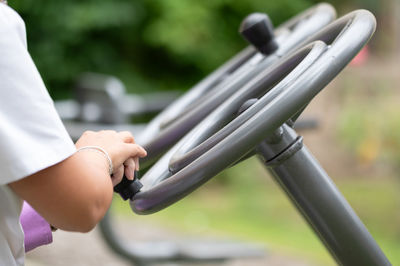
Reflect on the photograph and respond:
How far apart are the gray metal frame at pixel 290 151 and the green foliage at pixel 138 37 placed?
5.46m

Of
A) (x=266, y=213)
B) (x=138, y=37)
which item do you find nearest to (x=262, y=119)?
(x=266, y=213)

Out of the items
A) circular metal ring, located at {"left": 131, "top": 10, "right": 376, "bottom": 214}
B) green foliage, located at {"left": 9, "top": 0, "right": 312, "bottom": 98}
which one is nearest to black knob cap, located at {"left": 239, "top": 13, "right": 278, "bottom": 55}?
circular metal ring, located at {"left": 131, "top": 10, "right": 376, "bottom": 214}

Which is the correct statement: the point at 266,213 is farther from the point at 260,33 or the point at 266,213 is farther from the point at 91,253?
the point at 260,33

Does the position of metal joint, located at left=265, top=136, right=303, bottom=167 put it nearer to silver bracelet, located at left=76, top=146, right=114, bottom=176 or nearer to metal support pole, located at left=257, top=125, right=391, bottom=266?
metal support pole, located at left=257, top=125, right=391, bottom=266

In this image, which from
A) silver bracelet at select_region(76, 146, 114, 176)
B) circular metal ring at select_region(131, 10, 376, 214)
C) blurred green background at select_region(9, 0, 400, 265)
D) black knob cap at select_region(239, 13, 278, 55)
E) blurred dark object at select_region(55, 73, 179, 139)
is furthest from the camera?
blurred green background at select_region(9, 0, 400, 265)

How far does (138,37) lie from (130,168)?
6.09 metres

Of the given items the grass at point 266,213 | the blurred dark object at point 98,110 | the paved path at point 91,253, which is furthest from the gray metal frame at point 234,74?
the grass at point 266,213

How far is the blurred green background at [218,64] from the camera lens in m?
4.98

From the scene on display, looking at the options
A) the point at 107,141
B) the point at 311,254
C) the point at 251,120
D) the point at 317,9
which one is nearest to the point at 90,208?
the point at 107,141

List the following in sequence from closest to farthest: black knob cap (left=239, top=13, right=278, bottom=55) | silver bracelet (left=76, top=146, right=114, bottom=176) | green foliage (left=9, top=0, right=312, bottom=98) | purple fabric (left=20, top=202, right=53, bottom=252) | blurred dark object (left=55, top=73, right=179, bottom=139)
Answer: silver bracelet (left=76, top=146, right=114, bottom=176) < purple fabric (left=20, top=202, right=53, bottom=252) < black knob cap (left=239, top=13, right=278, bottom=55) < blurred dark object (left=55, top=73, right=179, bottom=139) < green foliage (left=9, top=0, right=312, bottom=98)

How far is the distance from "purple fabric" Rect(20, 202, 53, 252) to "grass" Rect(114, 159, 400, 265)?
2805 millimetres

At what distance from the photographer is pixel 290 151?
89cm

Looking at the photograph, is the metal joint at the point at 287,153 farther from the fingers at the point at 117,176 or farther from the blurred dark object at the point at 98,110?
the blurred dark object at the point at 98,110

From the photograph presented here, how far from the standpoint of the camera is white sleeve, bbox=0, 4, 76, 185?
765 mm
